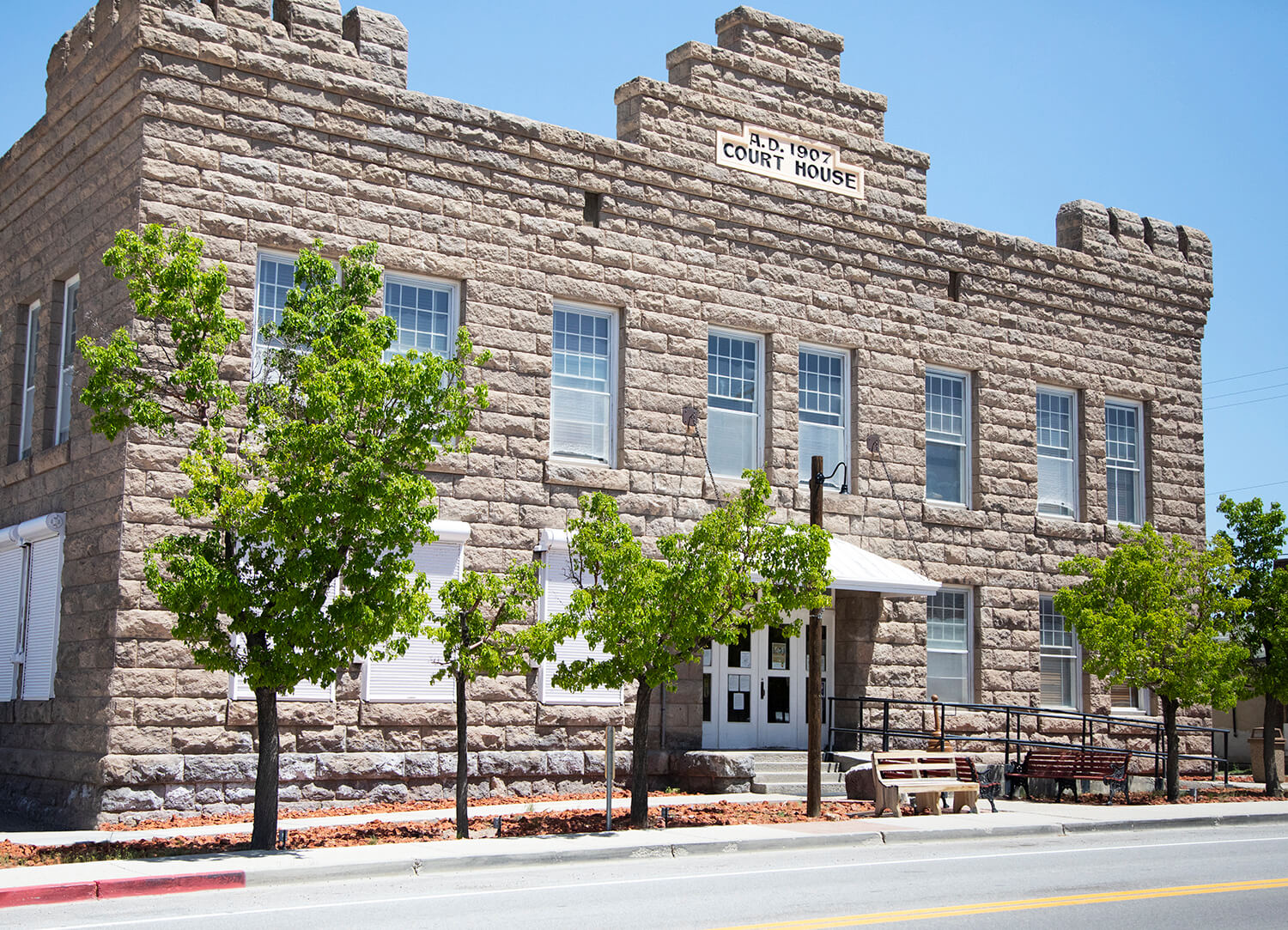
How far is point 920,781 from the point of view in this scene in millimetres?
17750

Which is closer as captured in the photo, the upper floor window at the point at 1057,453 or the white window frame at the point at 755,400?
the white window frame at the point at 755,400

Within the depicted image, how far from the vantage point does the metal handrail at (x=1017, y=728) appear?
20625mm

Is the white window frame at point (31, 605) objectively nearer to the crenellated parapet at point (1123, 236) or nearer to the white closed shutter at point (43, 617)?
the white closed shutter at point (43, 617)

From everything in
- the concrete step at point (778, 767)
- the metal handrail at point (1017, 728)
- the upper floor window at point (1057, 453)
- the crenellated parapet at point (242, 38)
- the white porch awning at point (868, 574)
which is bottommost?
the concrete step at point (778, 767)

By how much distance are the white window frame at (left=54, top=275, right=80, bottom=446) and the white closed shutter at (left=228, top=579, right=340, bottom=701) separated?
4613 mm

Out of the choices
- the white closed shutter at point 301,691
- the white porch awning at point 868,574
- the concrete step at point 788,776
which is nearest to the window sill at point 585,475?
the white porch awning at point 868,574

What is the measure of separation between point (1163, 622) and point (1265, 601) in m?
3.45

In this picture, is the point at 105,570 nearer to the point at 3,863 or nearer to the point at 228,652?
the point at 228,652

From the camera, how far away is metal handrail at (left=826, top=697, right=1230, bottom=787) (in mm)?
20625

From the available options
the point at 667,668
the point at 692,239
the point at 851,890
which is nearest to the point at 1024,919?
the point at 851,890

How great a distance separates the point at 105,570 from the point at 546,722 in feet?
19.8

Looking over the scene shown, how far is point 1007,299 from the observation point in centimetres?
2414

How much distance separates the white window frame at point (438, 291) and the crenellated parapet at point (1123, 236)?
41.1 feet

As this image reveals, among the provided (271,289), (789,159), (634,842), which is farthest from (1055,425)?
(271,289)
